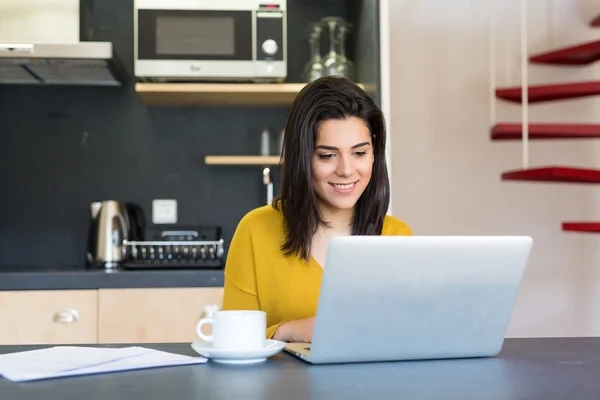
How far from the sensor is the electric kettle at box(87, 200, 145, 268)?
300cm

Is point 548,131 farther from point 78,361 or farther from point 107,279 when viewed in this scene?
point 78,361

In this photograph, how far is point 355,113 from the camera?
1819 millimetres

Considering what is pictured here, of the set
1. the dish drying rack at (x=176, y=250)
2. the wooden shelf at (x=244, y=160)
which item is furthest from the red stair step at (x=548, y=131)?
the dish drying rack at (x=176, y=250)

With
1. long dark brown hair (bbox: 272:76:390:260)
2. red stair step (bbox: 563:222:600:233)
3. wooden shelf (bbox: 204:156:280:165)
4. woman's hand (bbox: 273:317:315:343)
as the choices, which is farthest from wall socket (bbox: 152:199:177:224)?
woman's hand (bbox: 273:317:315:343)

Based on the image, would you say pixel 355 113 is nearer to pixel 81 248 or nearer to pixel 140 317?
pixel 140 317

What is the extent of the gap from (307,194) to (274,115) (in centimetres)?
155

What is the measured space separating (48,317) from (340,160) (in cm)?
136

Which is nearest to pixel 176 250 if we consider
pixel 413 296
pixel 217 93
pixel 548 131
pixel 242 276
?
pixel 217 93

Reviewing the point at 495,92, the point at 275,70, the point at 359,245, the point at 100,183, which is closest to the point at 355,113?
the point at 359,245

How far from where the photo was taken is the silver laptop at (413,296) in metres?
1.11

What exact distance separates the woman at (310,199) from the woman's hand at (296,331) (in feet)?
0.54

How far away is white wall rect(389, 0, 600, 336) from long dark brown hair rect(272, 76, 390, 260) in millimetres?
1540

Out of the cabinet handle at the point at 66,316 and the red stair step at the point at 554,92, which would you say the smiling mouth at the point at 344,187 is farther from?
the red stair step at the point at 554,92

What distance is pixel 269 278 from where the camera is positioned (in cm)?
182
